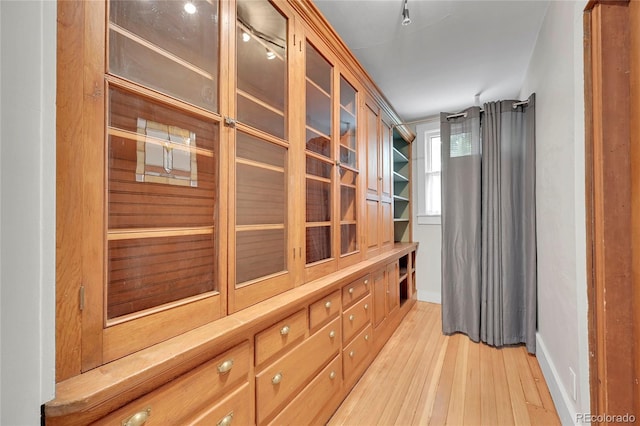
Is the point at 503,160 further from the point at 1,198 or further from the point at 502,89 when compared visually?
the point at 1,198

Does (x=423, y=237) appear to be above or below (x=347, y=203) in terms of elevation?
below

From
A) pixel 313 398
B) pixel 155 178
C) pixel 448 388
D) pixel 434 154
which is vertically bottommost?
pixel 448 388

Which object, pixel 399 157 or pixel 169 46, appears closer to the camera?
pixel 169 46

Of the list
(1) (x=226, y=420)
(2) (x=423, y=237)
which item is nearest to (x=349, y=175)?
(1) (x=226, y=420)

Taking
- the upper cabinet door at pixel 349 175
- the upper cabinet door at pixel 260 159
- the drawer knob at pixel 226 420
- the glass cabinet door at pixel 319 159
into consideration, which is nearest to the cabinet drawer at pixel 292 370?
the drawer knob at pixel 226 420

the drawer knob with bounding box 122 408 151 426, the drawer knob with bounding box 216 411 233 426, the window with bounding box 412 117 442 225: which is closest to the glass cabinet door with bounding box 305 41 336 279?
the drawer knob with bounding box 216 411 233 426

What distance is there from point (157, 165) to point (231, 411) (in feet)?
2.94

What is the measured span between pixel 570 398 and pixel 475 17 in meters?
Result: 2.43

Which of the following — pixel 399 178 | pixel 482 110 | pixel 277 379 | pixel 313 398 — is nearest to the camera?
pixel 277 379

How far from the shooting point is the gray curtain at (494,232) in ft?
8.02

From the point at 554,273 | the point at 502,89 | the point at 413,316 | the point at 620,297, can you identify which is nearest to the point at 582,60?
the point at 620,297

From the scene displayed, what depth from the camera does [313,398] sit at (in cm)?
146

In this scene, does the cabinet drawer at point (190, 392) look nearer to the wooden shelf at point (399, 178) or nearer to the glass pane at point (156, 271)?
the glass pane at point (156, 271)

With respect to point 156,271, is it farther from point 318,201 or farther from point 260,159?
point 318,201
